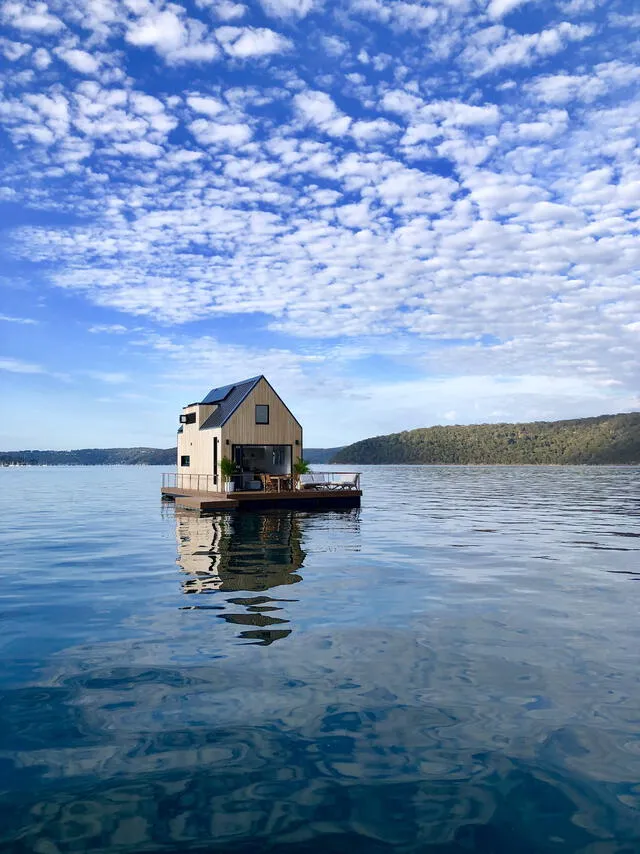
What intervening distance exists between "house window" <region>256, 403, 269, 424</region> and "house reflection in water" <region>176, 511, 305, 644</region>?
11.7 meters

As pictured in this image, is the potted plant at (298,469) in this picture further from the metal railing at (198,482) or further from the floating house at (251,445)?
the metal railing at (198,482)

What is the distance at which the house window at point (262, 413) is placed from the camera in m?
44.6

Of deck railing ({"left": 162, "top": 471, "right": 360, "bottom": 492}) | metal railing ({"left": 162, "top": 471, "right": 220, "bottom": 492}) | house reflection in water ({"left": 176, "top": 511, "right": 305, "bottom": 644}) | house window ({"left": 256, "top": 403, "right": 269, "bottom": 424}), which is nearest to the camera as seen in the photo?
house reflection in water ({"left": 176, "top": 511, "right": 305, "bottom": 644})

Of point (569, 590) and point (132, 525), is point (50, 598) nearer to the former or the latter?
point (569, 590)

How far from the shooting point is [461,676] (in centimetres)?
858

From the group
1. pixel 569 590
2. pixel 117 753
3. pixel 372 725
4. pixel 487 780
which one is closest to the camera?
pixel 487 780

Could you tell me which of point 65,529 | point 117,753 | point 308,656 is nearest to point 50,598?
point 308,656

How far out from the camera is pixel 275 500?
3884 centimetres

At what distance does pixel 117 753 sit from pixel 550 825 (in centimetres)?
405

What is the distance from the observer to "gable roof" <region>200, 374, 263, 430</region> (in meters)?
44.5

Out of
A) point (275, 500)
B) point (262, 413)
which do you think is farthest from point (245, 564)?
point (262, 413)

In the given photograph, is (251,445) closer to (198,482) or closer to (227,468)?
(227,468)

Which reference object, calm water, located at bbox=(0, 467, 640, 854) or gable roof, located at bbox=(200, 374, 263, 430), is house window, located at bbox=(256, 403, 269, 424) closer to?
gable roof, located at bbox=(200, 374, 263, 430)

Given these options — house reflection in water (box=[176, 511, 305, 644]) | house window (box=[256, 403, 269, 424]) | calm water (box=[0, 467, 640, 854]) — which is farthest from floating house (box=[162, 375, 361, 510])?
calm water (box=[0, 467, 640, 854])
